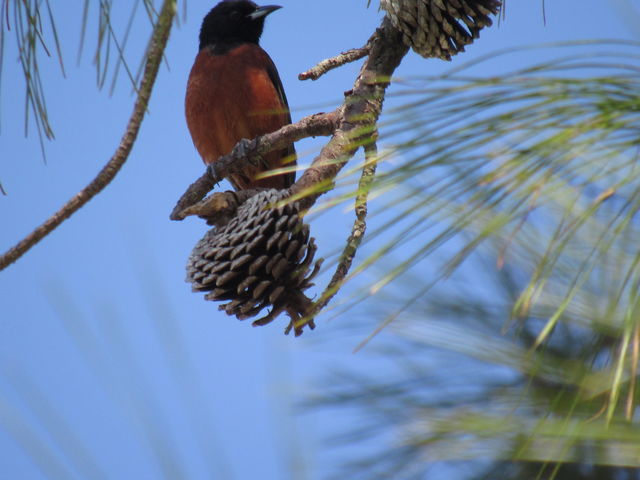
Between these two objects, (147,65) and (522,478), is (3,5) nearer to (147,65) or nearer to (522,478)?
(147,65)

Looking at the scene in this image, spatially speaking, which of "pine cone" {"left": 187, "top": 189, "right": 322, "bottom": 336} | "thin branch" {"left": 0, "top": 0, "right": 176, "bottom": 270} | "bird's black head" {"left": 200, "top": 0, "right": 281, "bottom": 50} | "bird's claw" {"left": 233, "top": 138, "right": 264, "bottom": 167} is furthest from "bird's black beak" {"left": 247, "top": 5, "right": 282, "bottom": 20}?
"thin branch" {"left": 0, "top": 0, "right": 176, "bottom": 270}

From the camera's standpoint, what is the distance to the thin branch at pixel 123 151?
1061mm

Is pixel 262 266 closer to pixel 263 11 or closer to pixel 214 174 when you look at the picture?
pixel 214 174

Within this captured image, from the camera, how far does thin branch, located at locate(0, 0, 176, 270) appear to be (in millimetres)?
1061

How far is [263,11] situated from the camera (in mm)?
3844

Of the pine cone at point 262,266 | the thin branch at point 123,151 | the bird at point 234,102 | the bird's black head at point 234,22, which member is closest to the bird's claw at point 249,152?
the pine cone at point 262,266

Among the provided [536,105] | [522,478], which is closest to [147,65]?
[536,105]

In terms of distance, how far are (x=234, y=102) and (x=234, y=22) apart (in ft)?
2.26

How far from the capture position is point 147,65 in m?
1.09

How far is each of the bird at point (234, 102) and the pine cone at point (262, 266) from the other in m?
1.75

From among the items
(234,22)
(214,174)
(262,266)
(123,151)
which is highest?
(234,22)

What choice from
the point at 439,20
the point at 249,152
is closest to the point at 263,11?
the point at 249,152

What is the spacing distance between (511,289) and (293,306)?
0.39 meters

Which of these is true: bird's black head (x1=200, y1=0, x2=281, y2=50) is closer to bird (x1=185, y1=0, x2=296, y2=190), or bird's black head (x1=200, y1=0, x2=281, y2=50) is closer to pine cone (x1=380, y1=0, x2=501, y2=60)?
bird (x1=185, y1=0, x2=296, y2=190)
